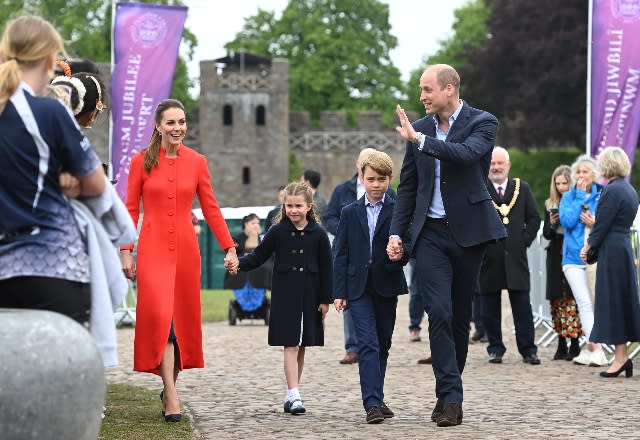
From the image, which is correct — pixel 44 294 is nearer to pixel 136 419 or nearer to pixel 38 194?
pixel 38 194

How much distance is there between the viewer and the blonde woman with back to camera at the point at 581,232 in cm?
1406

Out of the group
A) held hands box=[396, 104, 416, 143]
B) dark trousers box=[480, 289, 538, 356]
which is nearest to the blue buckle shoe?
held hands box=[396, 104, 416, 143]

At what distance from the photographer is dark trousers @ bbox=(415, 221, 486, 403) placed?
9.29 metres

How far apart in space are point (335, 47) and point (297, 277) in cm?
7055

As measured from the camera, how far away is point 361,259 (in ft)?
33.0

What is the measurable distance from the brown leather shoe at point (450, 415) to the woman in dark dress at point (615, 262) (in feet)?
12.4

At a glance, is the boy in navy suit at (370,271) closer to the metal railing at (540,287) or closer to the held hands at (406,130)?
the held hands at (406,130)

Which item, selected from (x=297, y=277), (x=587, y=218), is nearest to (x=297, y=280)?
(x=297, y=277)

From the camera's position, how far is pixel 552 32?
51656mm

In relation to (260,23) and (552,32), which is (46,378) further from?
(260,23)

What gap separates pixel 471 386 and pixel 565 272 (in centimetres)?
285

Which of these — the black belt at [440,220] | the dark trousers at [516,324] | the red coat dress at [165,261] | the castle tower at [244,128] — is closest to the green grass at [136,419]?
the red coat dress at [165,261]

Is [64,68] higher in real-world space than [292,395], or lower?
higher

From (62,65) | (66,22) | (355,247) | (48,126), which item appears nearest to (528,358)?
(355,247)
